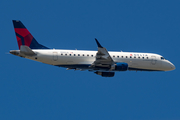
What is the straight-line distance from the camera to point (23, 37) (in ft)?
153

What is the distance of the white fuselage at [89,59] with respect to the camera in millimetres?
45062

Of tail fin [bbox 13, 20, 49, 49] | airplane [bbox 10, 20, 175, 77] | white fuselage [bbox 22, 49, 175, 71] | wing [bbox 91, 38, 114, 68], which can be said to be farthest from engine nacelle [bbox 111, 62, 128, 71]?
tail fin [bbox 13, 20, 49, 49]

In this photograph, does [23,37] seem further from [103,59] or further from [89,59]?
[103,59]

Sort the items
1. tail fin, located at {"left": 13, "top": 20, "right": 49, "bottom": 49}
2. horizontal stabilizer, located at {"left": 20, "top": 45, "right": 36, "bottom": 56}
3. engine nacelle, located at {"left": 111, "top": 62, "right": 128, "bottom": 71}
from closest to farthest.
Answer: horizontal stabilizer, located at {"left": 20, "top": 45, "right": 36, "bottom": 56} < engine nacelle, located at {"left": 111, "top": 62, "right": 128, "bottom": 71} < tail fin, located at {"left": 13, "top": 20, "right": 49, "bottom": 49}

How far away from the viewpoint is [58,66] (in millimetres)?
46125

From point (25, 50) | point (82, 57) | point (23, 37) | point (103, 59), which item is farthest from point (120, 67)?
point (23, 37)

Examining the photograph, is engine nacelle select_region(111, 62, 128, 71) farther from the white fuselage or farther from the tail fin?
the tail fin

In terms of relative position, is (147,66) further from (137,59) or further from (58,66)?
(58,66)

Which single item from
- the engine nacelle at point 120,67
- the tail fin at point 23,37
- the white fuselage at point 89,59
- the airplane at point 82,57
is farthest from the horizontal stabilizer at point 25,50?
the engine nacelle at point 120,67

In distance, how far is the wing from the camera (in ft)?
144

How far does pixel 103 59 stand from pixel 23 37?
12.0 meters

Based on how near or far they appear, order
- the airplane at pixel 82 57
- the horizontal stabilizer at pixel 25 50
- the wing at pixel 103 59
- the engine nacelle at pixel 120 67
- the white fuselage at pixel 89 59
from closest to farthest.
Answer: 1. the horizontal stabilizer at pixel 25 50
2. the wing at pixel 103 59
3. the airplane at pixel 82 57
4. the white fuselage at pixel 89 59
5. the engine nacelle at pixel 120 67

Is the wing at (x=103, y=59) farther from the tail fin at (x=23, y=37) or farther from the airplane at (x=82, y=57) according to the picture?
the tail fin at (x=23, y=37)

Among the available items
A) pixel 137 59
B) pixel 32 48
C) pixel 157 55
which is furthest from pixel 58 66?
pixel 157 55
